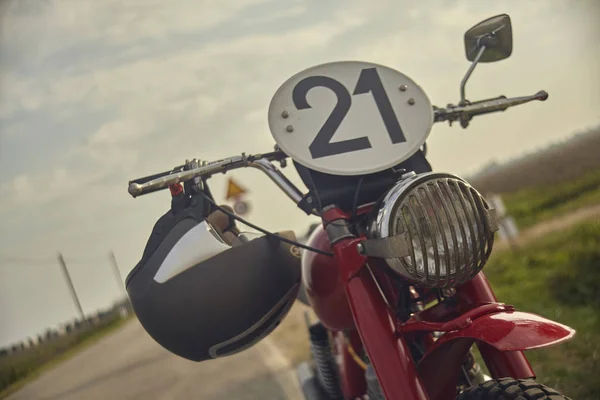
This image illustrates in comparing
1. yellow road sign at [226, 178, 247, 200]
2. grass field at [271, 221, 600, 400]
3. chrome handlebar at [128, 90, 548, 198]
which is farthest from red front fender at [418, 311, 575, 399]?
yellow road sign at [226, 178, 247, 200]

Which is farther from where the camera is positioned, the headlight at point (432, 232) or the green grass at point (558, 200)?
the green grass at point (558, 200)

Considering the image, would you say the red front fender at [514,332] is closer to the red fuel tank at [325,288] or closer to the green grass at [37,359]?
the red fuel tank at [325,288]

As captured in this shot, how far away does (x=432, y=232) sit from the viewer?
167cm

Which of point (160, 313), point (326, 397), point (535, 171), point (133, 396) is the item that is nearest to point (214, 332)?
point (160, 313)

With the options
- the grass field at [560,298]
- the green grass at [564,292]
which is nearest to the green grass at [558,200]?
the grass field at [560,298]

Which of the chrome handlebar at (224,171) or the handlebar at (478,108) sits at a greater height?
the chrome handlebar at (224,171)

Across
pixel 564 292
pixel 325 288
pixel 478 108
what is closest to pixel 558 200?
pixel 564 292

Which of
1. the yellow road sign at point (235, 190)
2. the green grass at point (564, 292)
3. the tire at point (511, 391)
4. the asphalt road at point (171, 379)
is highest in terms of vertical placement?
the yellow road sign at point (235, 190)

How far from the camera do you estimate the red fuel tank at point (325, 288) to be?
229cm

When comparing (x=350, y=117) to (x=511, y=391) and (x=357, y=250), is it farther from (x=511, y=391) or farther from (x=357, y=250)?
(x=511, y=391)

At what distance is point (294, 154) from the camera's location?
6.47ft

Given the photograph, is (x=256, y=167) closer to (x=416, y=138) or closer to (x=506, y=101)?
(x=416, y=138)

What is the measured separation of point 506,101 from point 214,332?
5.07ft

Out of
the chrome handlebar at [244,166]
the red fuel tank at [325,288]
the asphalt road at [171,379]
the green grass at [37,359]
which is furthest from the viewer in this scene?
the asphalt road at [171,379]
